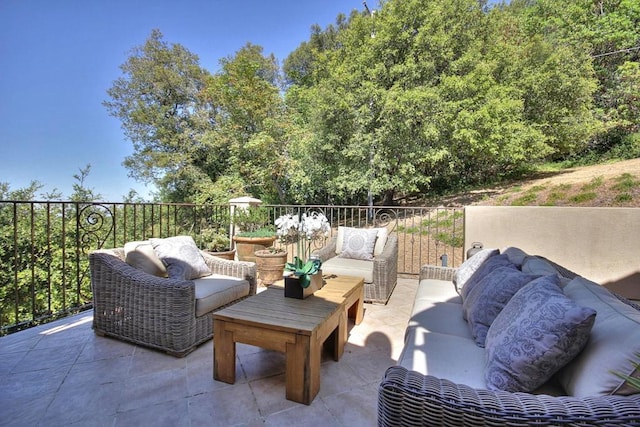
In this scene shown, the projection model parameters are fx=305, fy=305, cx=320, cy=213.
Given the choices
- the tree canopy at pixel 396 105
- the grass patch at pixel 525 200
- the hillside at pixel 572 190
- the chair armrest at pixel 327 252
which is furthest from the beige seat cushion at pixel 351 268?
the grass patch at pixel 525 200

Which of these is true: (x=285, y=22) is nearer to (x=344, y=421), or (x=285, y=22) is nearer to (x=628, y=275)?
(x=628, y=275)

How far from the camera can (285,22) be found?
33.0 ft

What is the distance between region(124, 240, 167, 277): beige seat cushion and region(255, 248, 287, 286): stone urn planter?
1552 millimetres

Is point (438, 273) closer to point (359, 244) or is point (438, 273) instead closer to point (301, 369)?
point (359, 244)

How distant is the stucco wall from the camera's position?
3547 millimetres

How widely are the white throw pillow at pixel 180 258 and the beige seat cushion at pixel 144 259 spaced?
0.22 ft

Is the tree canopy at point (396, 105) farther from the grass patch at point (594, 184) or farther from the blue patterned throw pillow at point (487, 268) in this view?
the blue patterned throw pillow at point (487, 268)

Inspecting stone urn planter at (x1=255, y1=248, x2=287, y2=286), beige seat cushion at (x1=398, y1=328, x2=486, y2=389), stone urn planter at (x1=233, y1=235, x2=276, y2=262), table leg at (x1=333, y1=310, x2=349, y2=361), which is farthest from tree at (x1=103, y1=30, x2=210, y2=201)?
beige seat cushion at (x1=398, y1=328, x2=486, y2=389)

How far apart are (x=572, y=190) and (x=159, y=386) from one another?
10.6 m

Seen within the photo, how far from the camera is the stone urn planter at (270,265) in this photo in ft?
13.3

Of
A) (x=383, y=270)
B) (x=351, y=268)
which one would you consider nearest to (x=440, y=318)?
(x=383, y=270)

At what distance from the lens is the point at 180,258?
272 cm

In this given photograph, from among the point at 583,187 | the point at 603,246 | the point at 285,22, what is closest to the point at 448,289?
the point at 603,246

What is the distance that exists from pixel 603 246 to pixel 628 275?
1.36ft
